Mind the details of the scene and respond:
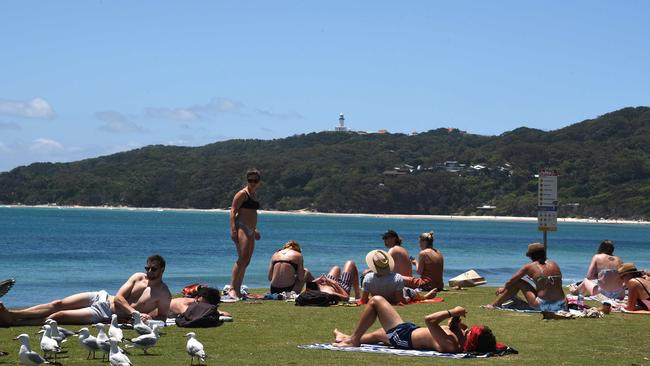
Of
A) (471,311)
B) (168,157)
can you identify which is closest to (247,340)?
(471,311)

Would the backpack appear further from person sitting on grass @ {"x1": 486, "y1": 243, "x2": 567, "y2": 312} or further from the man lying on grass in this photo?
the man lying on grass

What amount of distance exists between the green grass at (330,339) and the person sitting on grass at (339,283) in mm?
609

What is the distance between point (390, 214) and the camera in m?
154

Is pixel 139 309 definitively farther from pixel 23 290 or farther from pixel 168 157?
pixel 168 157

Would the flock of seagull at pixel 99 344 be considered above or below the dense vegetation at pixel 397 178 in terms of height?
below

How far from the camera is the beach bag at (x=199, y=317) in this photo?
11.7 m

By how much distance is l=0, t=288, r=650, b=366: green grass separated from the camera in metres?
9.31

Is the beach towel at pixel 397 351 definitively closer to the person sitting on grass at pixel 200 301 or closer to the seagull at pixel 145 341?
the seagull at pixel 145 341

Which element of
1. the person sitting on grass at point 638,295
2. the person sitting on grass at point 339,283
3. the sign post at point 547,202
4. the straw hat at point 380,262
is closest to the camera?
the straw hat at point 380,262

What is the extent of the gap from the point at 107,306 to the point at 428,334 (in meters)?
3.80

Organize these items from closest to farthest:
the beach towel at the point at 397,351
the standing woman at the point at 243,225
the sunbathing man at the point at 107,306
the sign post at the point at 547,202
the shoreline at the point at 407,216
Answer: the beach towel at the point at 397,351, the sunbathing man at the point at 107,306, the standing woman at the point at 243,225, the sign post at the point at 547,202, the shoreline at the point at 407,216

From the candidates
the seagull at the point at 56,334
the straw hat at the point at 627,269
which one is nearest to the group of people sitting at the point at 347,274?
the straw hat at the point at 627,269

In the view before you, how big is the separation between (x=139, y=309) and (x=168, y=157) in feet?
583

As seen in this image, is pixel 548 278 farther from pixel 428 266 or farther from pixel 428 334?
pixel 428 334
